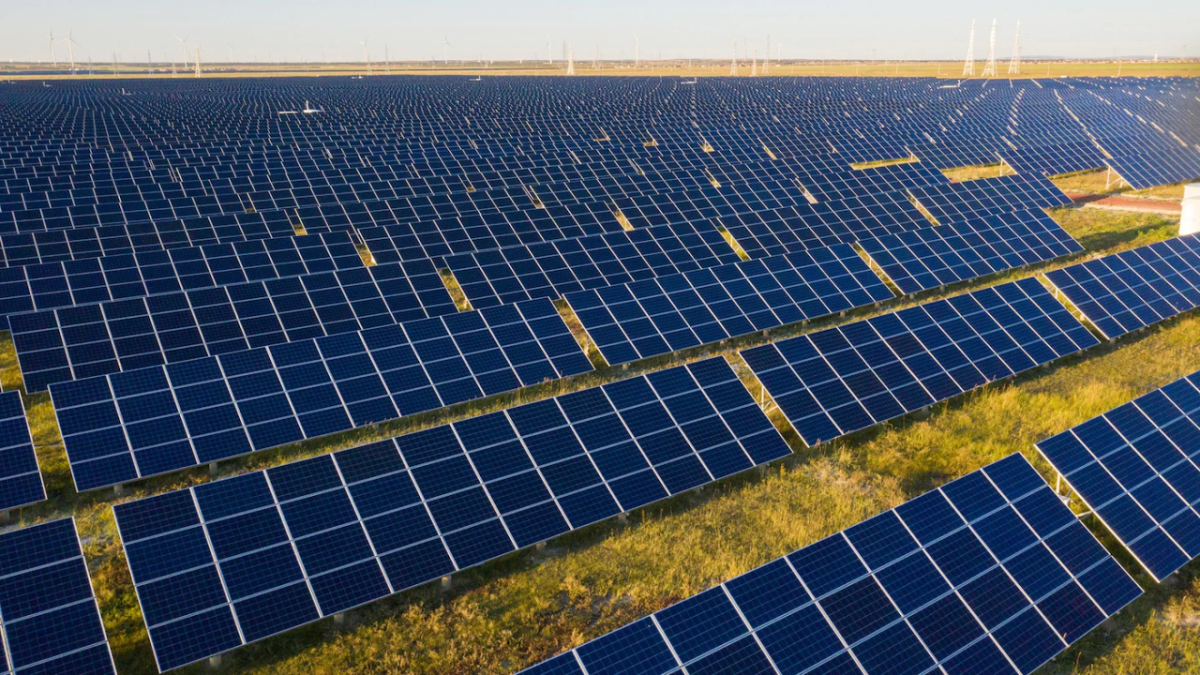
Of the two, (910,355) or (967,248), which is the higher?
(910,355)

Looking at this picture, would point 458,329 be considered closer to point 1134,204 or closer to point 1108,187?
point 1134,204

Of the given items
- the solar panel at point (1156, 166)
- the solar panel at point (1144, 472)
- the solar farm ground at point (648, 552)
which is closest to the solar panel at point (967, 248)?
the solar farm ground at point (648, 552)

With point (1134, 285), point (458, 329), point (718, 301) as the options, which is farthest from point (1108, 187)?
point (458, 329)

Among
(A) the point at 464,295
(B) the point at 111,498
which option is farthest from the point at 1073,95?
(B) the point at 111,498

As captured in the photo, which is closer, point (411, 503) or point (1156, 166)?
point (411, 503)

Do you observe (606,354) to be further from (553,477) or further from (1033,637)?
(1033,637)

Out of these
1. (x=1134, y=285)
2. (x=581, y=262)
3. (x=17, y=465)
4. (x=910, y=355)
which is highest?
(x=17, y=465)
